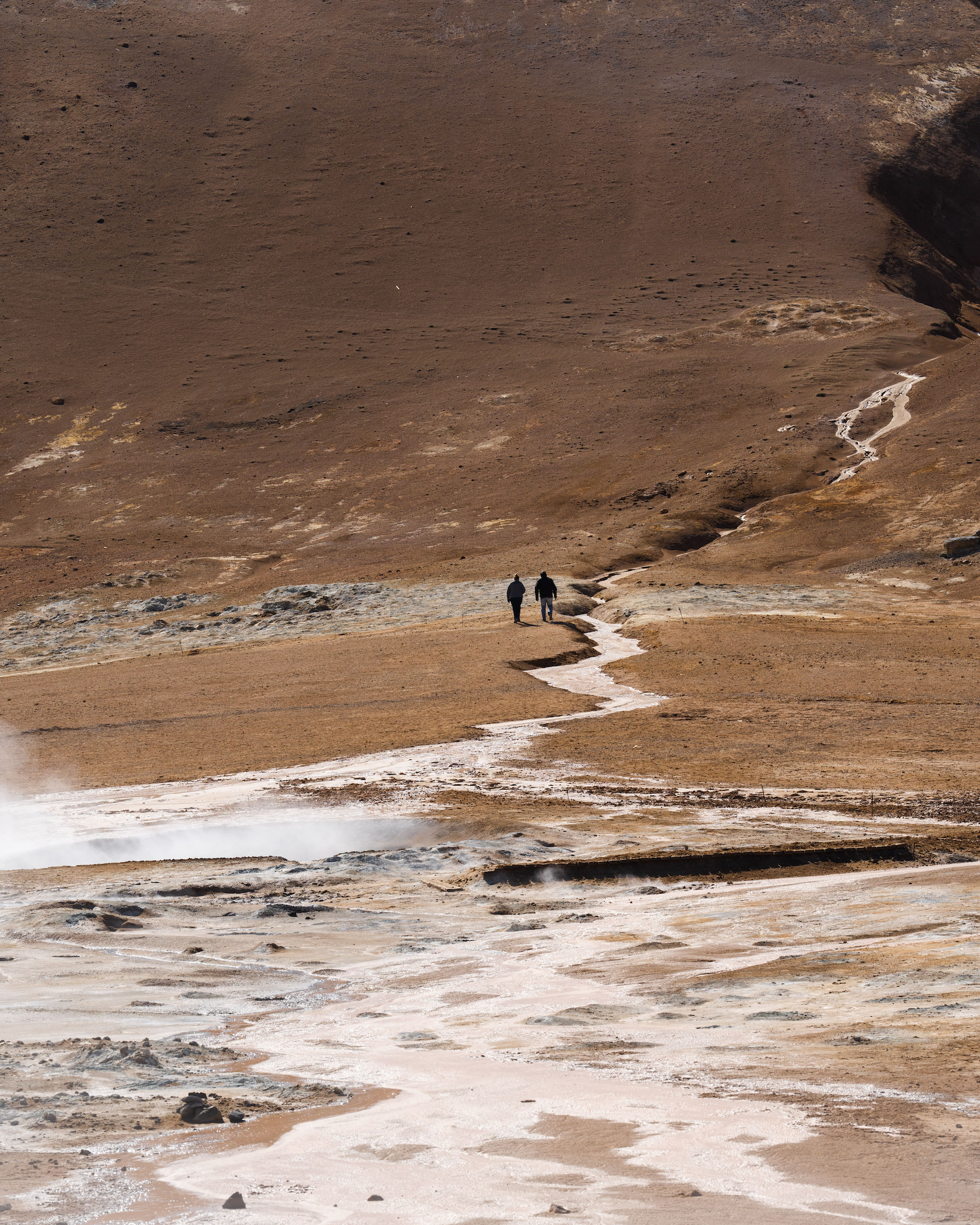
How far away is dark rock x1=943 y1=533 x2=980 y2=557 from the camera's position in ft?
144

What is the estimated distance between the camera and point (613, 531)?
2035 inches

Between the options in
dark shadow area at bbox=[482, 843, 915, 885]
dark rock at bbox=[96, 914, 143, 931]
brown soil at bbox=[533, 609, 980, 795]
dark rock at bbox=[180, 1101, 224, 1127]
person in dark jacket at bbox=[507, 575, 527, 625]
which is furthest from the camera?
person in dark jacket at bbox=[507, 575, 527, 625]

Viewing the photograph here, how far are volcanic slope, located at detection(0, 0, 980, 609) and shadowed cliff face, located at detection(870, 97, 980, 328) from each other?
36 centimetres

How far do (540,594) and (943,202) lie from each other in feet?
251

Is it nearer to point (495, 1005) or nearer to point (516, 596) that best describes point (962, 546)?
point (516, 596)

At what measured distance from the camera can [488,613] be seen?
37656 mm

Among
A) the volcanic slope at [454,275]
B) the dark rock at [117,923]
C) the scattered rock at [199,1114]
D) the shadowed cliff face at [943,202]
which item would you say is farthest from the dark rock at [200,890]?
the shadowed cliff face at [943,202]

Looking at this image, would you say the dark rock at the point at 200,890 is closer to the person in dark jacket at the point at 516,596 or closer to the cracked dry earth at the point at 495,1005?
the cracked dry earth at the point at 495,1005

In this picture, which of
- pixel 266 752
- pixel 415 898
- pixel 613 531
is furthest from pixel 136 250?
pixel 415 898

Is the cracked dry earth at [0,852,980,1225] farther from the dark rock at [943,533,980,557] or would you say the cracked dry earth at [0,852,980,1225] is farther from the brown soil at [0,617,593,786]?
the dark rock at [943,533,980,557]

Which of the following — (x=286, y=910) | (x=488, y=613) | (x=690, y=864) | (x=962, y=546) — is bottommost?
(x=488, y=613)

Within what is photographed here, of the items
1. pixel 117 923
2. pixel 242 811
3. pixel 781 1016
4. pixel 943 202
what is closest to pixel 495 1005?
pixel 781 1016

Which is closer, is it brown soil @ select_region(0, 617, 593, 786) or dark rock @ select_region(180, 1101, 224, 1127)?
dark rock @ select_region(180, 1101, 224, 1127)

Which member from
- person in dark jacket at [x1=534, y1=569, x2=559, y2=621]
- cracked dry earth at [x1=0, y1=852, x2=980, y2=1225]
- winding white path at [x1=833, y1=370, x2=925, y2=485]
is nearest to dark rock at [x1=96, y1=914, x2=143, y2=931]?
cracked dry earth at [x1=0, y1=852, x2=980, y2=1225]
